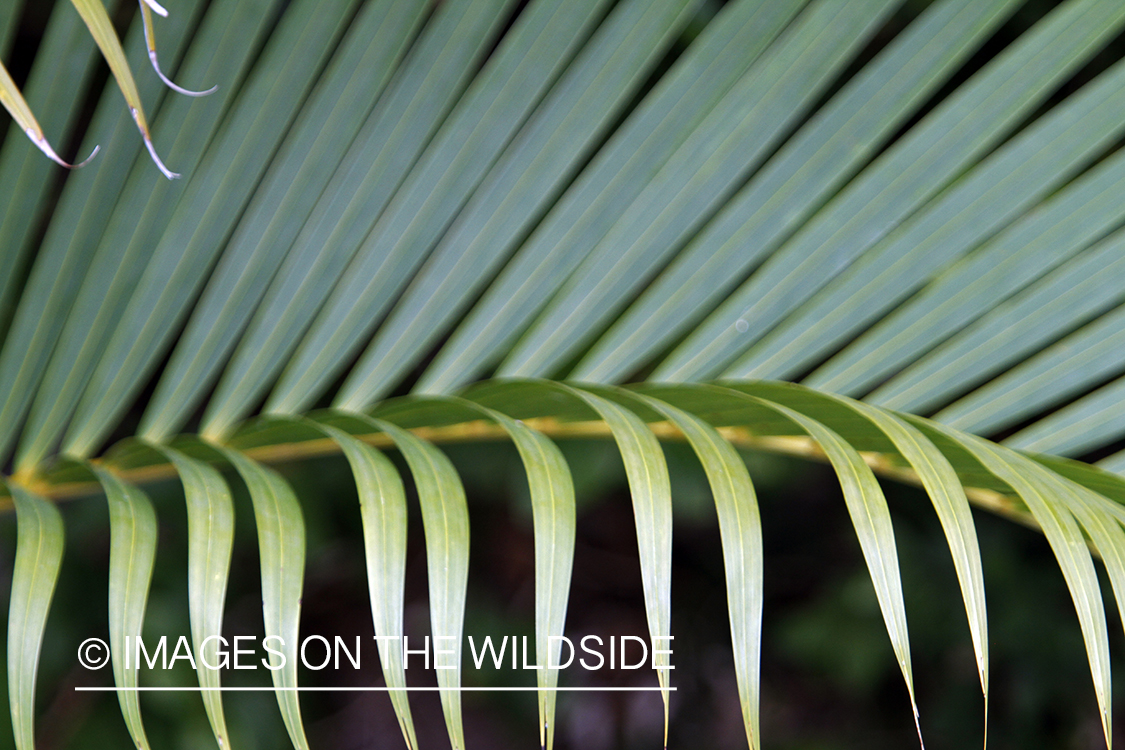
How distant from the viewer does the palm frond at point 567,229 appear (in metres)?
0.62

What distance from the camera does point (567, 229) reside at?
68cm

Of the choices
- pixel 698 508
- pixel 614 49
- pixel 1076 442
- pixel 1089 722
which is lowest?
pixel 1089 722

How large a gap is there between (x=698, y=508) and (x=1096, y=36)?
781 mm

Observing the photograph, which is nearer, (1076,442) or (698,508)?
(1076,442)

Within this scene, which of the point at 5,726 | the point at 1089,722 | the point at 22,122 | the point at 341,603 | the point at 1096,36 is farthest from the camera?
the point at 341,603

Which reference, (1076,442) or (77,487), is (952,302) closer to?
(1076,442)

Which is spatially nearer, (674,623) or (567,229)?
(567,229)

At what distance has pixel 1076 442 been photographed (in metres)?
0.65

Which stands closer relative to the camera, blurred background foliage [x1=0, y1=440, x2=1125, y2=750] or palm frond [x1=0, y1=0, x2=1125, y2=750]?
palm frond [x1=0, y1=0, x2=1125, y2=750]

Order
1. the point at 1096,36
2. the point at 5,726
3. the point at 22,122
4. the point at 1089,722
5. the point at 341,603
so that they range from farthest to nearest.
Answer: the point at 341,603 < the point at 1089,722 < the point at 5,726 < the point at 1096,36 < the point at 22,122

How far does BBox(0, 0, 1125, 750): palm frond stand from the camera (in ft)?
2.05

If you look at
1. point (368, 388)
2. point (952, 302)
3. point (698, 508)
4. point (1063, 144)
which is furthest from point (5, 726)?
point (1063, 144)

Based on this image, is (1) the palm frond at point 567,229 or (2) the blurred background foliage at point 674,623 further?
(2) the blurred background foliage at point 674,623

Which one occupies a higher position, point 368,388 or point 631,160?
Answer: point 631,160
